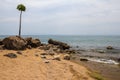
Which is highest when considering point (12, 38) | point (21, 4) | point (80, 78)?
point (21, 4)

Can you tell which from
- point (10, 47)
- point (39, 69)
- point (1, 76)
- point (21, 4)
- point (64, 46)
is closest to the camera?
point (1, 76)

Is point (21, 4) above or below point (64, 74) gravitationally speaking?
above

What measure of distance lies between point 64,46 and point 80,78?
37034 mm

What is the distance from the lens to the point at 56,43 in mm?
56750

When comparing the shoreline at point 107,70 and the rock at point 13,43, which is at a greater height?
the rock at point 13,43

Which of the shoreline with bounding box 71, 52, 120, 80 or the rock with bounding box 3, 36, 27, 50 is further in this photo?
the rock with bounding box 3, 36, 27, 50

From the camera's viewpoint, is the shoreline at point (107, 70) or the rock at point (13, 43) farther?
the rock at point (13, 43)

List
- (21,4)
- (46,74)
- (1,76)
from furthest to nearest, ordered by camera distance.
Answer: (21,4)
(46,74)
(1,76)

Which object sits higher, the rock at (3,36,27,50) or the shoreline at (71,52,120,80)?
the rock at (3,36,27,50)

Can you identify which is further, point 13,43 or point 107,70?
point 13,43

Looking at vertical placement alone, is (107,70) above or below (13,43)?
below

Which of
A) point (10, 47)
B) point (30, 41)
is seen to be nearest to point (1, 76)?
point (10, 47)

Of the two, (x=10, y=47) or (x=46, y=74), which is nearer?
(x=46, y=74)

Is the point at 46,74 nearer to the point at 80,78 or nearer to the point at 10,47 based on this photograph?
the point at 80,78
